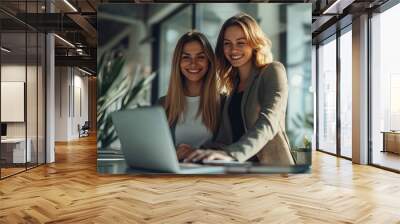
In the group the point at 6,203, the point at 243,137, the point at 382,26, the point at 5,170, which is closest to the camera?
the point at 6,203

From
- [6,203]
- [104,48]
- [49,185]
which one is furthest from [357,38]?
[6,203]

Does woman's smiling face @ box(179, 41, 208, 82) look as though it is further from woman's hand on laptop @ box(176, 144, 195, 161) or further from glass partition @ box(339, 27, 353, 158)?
glass partition @ box(339, 27, 353, 158)

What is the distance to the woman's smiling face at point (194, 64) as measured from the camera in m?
6.21

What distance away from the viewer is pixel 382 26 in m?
7.58

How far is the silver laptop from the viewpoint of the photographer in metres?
6.17

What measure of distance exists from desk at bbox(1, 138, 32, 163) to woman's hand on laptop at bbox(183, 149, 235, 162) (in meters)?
3.32

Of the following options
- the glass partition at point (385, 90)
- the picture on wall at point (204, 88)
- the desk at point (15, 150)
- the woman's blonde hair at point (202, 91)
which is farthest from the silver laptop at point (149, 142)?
the glass partition at point (385, 90)

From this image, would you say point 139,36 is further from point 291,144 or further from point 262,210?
point 262,210

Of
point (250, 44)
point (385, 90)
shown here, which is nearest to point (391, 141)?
point (385, 90)

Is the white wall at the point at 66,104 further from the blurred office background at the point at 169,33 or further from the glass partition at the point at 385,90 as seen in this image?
the glass partition at the point at 385,90

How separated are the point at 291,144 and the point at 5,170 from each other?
5.04 m

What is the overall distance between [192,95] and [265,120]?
1260 millimetres

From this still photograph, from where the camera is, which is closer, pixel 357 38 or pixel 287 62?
pixel 287 62

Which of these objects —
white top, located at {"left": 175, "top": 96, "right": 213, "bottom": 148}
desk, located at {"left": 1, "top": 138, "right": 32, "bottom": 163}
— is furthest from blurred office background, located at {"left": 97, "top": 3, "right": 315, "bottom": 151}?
desk, located at {"left": 1, "top": 138, "right": 32, "bottom": 163}
